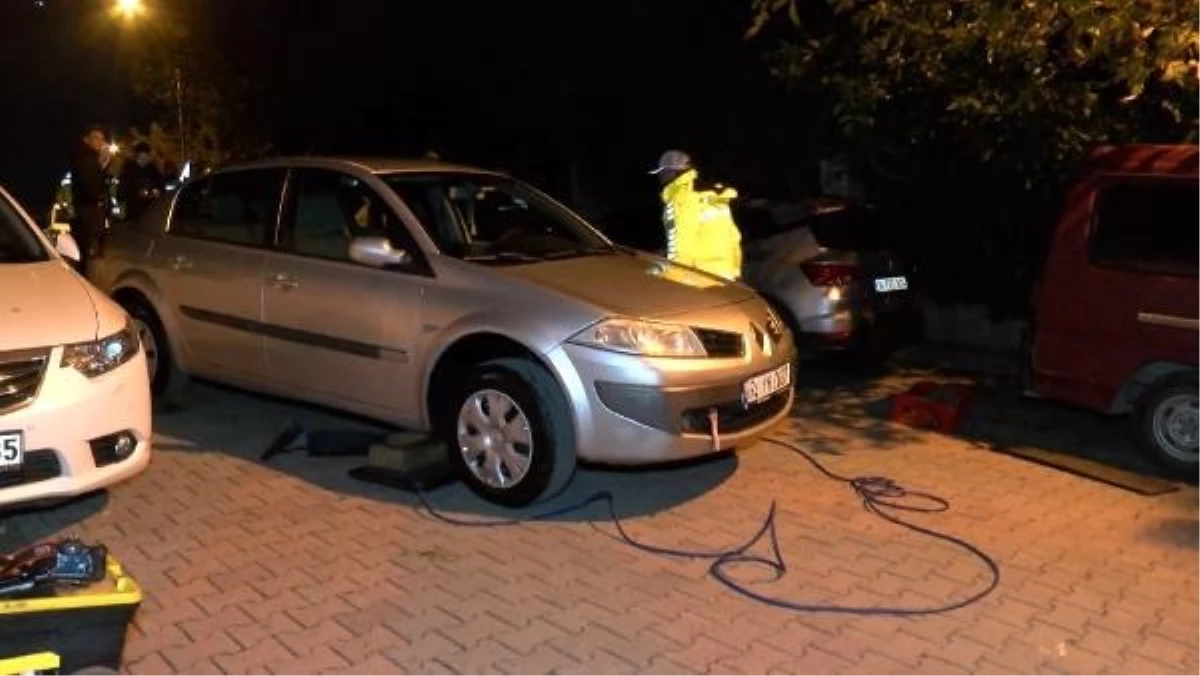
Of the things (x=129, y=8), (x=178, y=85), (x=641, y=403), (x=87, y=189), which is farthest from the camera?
(x=178, y=85)

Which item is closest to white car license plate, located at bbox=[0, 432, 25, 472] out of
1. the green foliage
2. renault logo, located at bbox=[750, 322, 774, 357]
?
renault logo, located at bbox=[750, 322, 774, 357]

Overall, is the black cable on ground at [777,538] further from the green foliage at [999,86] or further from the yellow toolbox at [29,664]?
the green foliage at [999,86]

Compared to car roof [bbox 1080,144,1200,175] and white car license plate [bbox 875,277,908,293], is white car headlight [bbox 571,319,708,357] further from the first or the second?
white car license plate [bbox 875,277,908,293]

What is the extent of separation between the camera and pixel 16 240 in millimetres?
5684

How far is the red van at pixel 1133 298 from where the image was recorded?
612 centimetres

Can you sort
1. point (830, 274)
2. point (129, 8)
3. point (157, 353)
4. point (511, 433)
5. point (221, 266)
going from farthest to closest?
point (129, 8) < point (830, 274) < point (157, 353) < point (221, 266) < point (511, 433)

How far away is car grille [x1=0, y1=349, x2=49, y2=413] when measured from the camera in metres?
4.50

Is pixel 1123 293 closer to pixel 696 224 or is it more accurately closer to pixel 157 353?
pixel 696 224

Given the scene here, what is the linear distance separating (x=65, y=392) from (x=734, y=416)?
285 centimetres

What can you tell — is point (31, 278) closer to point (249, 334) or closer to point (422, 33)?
point (249, 334)

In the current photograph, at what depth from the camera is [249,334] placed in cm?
640

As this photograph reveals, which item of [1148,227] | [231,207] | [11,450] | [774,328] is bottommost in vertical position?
[11,450]

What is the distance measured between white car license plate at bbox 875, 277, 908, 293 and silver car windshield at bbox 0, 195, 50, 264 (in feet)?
17.4

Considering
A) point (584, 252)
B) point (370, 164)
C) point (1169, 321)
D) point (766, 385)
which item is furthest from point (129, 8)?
point (1169, 321)
